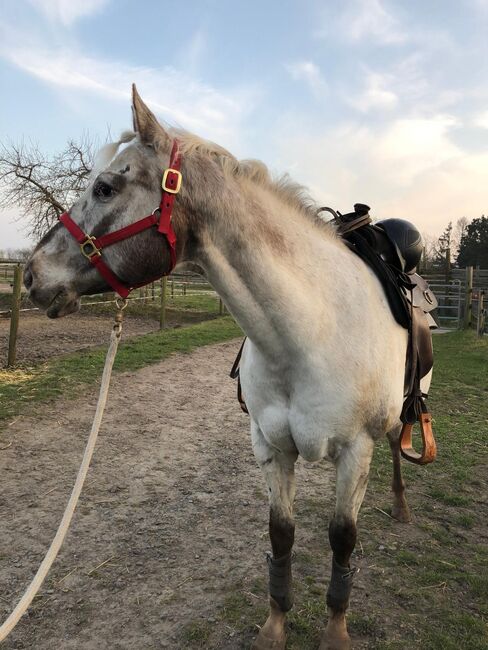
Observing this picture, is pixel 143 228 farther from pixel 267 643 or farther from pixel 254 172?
pixel 267 643

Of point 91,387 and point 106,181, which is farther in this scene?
point 91,387

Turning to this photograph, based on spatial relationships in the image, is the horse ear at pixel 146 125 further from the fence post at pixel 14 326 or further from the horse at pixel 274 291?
the fence post at pixel 14 326

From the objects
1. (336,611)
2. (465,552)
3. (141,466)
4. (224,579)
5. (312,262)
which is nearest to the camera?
(312,262)

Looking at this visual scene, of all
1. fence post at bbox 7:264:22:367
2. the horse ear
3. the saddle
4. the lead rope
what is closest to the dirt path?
the lead rope

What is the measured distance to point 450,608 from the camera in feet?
8.13

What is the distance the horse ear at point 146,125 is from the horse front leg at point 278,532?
134 centimetres

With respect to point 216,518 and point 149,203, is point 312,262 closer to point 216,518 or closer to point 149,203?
point 149,203

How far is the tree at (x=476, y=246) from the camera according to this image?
29281 mm

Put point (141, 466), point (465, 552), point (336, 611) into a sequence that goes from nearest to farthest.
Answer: point (336, 611), point (465, 552), point (141, 466)

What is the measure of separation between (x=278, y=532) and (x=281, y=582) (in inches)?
9.3

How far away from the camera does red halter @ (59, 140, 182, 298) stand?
1575mm

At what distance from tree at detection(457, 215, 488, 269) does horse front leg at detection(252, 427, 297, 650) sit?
99.2 ft

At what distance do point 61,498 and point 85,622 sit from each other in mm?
1390

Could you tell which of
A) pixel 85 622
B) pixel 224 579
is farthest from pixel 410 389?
pixel 85 622
